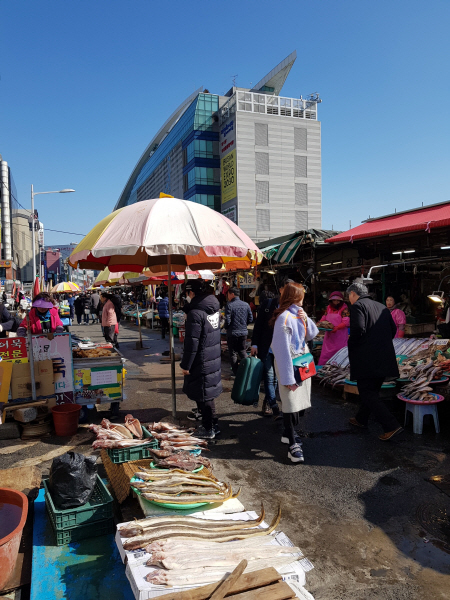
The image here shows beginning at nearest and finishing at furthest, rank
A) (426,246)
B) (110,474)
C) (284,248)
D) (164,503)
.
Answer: (164,503) → (110,474) → (426,246) → (284,248)

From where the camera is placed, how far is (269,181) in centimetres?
6134

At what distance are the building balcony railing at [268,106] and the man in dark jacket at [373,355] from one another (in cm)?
6223

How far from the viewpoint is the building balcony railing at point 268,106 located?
61.2 metres

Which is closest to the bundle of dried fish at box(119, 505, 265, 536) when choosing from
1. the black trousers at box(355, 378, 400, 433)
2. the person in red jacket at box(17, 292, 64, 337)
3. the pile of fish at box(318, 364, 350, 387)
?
the black trousers at box(355, 378, 400, 433)

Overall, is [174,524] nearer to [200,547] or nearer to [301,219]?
[200,547]

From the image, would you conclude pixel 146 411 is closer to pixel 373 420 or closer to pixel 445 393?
pixel 373 420

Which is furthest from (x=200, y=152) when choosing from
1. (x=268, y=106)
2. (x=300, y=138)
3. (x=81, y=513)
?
(x=81, y=513)

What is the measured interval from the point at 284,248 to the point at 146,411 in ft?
22.4

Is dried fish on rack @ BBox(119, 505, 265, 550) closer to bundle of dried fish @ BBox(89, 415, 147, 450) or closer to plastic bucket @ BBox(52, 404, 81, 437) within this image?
bundle of dried fish @ BBox(89, 415, 147, 450)

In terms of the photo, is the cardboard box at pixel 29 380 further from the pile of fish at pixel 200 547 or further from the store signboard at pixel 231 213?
the store signboard at pixel 231 213

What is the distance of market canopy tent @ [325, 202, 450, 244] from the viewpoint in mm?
7172

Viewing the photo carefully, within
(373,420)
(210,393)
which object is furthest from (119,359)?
(373,420)

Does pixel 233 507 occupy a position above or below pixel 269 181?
below

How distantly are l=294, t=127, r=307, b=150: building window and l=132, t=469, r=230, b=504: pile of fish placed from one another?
219 ft
